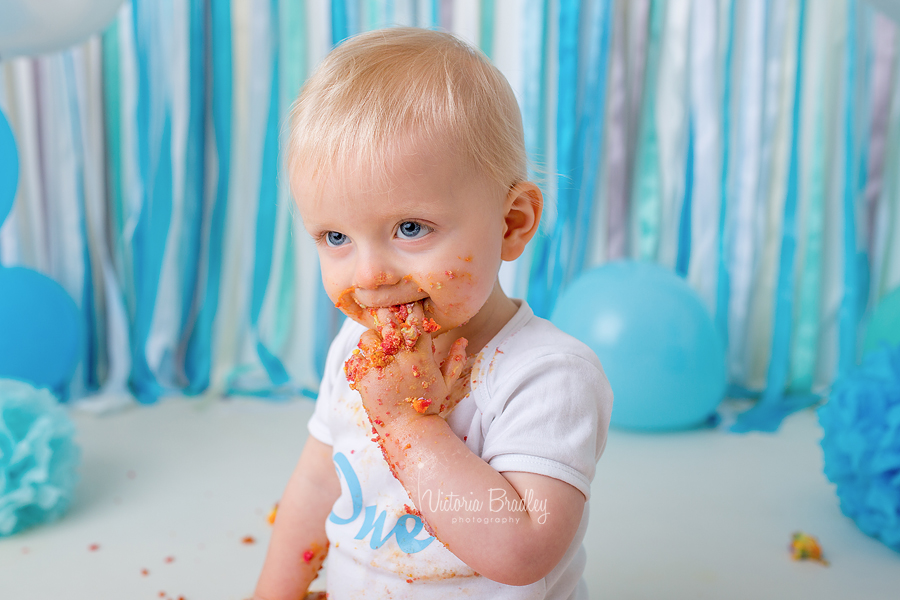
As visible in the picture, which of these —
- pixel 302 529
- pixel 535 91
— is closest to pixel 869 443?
pixel 302 529

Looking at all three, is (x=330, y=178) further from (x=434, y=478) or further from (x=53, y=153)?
(x=53, y=153)

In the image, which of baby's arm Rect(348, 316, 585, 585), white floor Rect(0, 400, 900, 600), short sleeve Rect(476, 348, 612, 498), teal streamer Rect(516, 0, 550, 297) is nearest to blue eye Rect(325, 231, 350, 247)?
baby's arm Rect(348, 316, 585, 585)

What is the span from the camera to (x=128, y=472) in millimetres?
1726

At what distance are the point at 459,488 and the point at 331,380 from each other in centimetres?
29

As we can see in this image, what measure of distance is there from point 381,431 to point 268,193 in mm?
1624

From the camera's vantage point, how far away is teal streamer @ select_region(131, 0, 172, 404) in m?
2.19

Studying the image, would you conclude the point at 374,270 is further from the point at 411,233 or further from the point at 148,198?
the point at 148,198

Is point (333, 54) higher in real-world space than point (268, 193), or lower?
higher

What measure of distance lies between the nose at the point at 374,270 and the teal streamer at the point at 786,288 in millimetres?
1650

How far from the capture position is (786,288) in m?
2.23

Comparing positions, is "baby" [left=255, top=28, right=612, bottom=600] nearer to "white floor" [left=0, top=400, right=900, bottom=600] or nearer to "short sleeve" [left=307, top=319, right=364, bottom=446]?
"short sleeve" [left=307, top=319, right=364, bottom=446]

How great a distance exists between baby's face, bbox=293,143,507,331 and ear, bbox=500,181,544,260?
0.04 m

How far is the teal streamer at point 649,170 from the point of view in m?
2.24

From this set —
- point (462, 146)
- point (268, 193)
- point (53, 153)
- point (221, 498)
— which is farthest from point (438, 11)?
point (462, 146)
